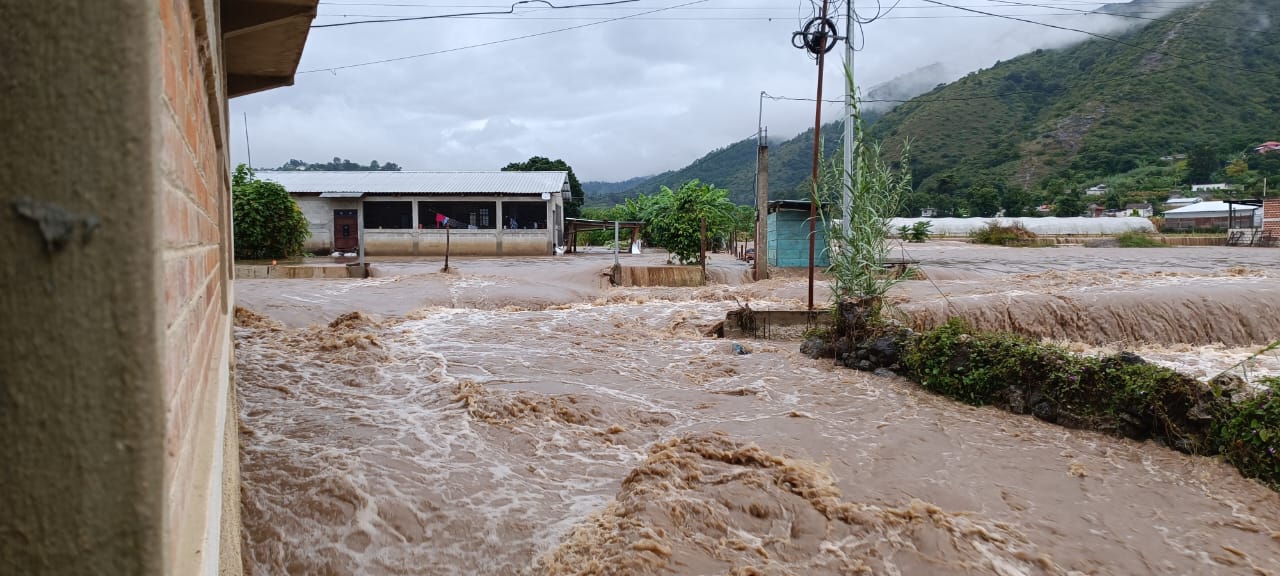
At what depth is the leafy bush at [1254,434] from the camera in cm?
457

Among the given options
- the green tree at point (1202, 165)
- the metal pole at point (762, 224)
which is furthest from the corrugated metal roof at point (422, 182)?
the green tree at point (1202, 165)

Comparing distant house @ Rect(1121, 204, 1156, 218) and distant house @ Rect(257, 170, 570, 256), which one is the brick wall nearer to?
distant house @ Rect(257, 170, 570, 256)

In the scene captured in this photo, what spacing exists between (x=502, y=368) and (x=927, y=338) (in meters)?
4.50

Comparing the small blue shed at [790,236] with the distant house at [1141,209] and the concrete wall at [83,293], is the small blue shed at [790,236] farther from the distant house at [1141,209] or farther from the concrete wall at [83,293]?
the distant house at [1141,209]

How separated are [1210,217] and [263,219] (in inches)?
1793

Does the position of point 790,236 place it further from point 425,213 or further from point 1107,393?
point 425,213

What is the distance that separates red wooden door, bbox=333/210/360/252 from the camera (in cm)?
2622

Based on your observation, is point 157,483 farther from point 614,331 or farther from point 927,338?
point 614,331

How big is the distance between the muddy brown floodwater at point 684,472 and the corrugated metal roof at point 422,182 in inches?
649

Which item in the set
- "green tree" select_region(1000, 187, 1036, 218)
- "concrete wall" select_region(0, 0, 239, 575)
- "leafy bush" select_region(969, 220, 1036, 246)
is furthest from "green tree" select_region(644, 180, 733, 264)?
"green tree" select_region(1000, 187, 1036, 218)

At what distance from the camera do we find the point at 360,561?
11.3 feet

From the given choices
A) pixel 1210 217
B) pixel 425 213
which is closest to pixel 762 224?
pixel 425 213

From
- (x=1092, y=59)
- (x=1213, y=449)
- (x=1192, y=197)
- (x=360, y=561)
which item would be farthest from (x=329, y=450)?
(x=1092, y=59)

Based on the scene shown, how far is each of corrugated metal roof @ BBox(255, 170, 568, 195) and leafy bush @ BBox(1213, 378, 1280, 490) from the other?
2278cm
